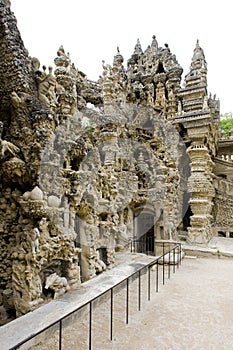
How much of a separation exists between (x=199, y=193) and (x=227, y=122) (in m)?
18.6

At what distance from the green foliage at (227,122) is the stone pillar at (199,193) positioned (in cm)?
1576

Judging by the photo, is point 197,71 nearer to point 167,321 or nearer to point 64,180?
point 64,180

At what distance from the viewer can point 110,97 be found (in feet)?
32.6

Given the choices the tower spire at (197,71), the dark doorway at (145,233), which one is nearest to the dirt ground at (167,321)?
the dark doorway at (145,233)

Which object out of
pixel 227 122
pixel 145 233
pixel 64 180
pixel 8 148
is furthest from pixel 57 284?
pixel 227 122

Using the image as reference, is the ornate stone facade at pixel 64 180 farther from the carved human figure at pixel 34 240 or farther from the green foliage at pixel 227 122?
the green foliage at pixel 227 122

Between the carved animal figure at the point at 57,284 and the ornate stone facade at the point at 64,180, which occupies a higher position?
the ornate stone facade at the point at 64,180

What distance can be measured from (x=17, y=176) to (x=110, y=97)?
576cm

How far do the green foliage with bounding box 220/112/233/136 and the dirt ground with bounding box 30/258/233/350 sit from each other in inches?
901

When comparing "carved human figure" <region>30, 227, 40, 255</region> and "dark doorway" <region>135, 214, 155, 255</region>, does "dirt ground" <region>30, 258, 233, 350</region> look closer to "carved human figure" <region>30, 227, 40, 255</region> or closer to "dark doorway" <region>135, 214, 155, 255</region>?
"carved human figure" <region>30, 227, 40, 255</region>

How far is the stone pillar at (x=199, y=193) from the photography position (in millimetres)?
12031

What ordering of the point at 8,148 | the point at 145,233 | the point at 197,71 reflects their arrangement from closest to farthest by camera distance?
the point at 8,148, the point at 145,233, the point at 197,71

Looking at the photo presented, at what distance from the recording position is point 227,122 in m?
27.8

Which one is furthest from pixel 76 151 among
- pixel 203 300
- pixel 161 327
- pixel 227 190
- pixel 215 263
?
pixel 227 190
